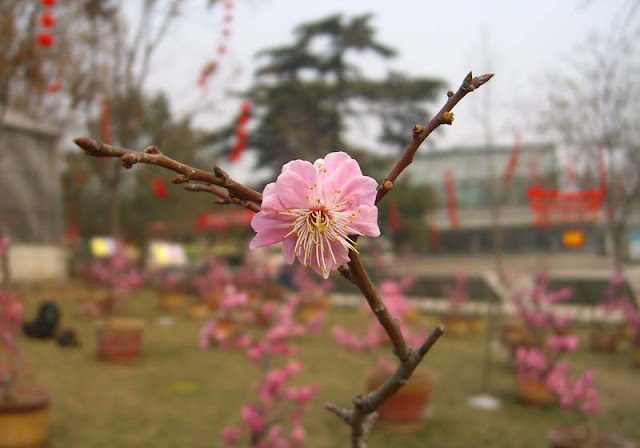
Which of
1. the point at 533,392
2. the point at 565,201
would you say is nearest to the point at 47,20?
the point at 533,392

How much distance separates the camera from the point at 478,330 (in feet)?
33.4

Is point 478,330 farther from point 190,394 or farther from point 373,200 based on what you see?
point 373,200

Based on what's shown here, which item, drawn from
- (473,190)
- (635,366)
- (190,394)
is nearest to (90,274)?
(190,394)

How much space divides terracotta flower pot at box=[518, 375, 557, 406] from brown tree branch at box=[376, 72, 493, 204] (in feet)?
17.5


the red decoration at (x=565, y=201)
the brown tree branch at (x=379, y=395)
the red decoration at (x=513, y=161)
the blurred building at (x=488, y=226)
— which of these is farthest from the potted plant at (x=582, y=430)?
the blurred building at (x=488, y=226)

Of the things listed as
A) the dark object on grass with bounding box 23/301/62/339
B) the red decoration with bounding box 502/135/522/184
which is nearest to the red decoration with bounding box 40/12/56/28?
the dark object on grass with bounding box 23/301/62/339

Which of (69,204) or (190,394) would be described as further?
(69,204)

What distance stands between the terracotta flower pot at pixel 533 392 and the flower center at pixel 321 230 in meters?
5.37

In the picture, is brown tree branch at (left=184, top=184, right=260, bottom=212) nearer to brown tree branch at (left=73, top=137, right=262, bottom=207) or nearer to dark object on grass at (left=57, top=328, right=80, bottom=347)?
brown tree branch at (left=73, top=137, right=262, bottom=207)

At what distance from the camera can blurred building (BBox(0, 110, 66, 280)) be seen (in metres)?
12.0

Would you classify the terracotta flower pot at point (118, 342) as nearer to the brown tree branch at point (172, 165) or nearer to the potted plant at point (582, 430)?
the potted plant at point (582, 430)

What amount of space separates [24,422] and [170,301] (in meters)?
7.76

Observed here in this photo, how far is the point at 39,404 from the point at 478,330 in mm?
7806

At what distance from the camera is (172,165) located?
2.31 ft
